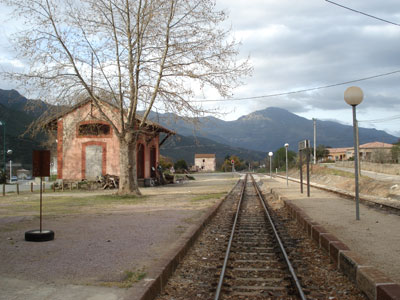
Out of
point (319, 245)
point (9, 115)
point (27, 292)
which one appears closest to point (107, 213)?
point (319, 245)

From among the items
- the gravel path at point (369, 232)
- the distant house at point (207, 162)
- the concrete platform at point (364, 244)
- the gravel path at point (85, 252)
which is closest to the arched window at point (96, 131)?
the gravel path at point (85, 252)

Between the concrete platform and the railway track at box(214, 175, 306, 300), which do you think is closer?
the concrete platform

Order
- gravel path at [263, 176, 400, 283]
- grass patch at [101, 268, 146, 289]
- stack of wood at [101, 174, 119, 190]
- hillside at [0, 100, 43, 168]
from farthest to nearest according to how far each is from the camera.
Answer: hillside at [0, 100, 43, 168] → stack of wood at [101, 174, 119, 190] → gravel path at [263, 176, 400, 283] → grass patch at [101, 268, 146, 289]

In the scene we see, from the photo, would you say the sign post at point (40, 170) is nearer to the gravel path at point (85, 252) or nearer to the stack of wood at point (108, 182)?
the gravel path at point (85, 252)

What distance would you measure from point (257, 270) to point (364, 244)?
2247mm

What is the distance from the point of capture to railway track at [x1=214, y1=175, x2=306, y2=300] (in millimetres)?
5125

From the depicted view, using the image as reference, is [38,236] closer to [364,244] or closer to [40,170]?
[40,170]

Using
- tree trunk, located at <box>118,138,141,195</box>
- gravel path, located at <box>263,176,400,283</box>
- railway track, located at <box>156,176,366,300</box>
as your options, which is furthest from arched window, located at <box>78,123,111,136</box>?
railway track, located at <box>156,176,366,300</box>

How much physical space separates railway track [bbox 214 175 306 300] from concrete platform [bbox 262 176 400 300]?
80 cm

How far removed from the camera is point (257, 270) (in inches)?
246

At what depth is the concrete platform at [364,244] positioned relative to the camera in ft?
15.6

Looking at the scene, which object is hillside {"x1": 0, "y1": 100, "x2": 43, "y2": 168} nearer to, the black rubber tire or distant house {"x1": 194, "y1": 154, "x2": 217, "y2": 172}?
the black rubber tire

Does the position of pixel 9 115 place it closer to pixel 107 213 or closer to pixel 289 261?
pixel 107 213

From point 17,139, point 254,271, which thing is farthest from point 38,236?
point 17,139
